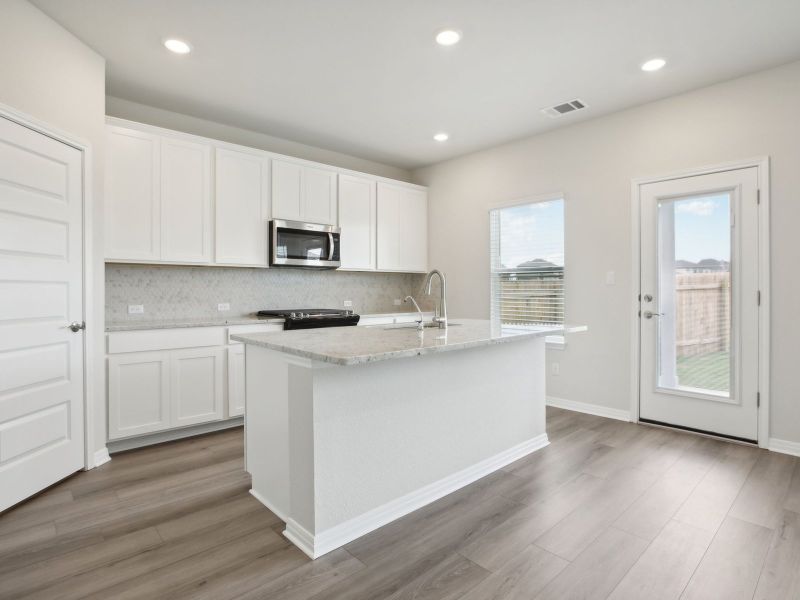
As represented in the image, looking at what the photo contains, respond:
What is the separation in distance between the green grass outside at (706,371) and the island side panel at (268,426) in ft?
10.6

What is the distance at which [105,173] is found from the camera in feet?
10.3

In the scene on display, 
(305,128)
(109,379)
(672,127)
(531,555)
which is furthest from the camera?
(305,128)

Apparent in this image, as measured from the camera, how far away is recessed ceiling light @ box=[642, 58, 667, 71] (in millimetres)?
3037

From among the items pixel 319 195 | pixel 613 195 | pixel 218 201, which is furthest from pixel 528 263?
pixel 218 201

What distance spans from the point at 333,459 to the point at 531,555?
956 millimetres

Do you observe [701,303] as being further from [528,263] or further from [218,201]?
[218,201]

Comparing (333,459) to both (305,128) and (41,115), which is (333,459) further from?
(305,128)

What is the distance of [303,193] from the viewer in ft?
14.5

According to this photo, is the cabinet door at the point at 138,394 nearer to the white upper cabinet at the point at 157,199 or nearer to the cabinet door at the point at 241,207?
the white upper cabinet at the point at 157,199

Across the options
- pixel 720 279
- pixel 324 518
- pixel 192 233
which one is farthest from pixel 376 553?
pixel 720 279

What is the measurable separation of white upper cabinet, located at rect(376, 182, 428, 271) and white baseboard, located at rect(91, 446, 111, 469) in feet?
10.3

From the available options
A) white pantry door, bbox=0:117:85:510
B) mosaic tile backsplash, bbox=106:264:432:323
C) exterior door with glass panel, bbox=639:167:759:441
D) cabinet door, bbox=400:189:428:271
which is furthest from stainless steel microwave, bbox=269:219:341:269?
exterior door with glass panel, bbox=639:167:759:441

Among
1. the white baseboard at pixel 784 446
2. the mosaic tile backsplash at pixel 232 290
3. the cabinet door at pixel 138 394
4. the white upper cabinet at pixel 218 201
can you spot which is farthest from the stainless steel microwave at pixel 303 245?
the white baseboard at pixel 784 446

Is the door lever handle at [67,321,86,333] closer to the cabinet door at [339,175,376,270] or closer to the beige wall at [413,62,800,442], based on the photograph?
the cabinet door at [339,175,376,270]
